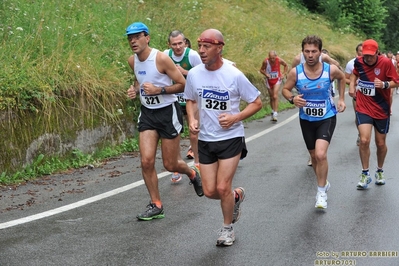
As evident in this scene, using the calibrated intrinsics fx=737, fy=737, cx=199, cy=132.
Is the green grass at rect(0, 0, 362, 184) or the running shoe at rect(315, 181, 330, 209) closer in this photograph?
the running shoe at rect(315, 181, 330, 209)

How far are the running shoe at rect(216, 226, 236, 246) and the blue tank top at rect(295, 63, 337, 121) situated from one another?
2.44m

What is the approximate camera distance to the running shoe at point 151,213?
7758 millimetres

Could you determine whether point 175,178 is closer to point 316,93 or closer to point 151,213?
point 151,213

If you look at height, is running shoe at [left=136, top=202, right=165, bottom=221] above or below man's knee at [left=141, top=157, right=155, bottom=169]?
below

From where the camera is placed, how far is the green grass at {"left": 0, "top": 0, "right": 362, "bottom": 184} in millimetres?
10703

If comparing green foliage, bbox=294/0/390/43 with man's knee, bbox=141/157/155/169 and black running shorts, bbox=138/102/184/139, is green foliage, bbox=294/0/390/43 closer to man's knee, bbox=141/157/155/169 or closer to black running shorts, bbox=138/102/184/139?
black running shorts, bbox=138/102/184/139

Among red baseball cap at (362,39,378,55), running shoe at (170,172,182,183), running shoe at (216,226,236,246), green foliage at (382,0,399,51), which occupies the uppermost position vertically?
red baseball cap at (362,39,378,55)

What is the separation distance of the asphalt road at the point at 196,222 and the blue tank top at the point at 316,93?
40.5 inches

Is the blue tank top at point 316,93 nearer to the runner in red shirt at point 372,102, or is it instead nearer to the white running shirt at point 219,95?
the runner in red shirt at point 372,102

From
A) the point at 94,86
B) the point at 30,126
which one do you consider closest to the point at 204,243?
the point at 30,126

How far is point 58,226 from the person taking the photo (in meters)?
7.45

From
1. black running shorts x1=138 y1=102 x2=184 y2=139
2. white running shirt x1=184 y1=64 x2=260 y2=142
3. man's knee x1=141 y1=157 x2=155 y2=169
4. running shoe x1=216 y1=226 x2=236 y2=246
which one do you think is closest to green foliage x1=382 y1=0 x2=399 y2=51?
black running shorts x1=138 y1=102 x2=184 y2=139

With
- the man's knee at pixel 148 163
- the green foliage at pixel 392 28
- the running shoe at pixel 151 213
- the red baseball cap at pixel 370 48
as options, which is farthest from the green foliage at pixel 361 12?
the running shoe at pixel 151 213

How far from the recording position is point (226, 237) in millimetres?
6719
